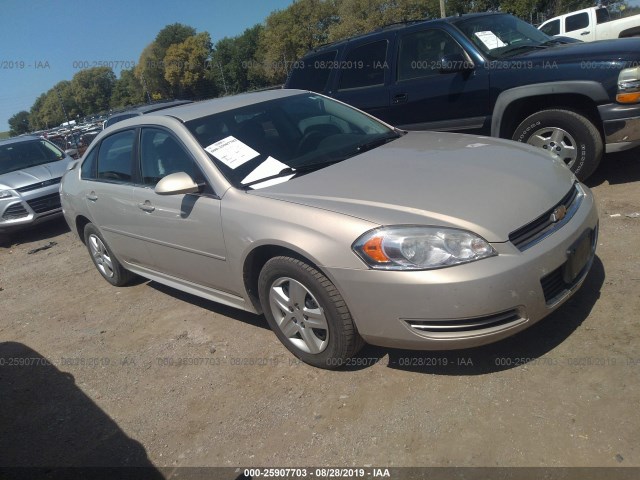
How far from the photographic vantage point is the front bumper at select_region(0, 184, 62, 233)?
8.14 meters

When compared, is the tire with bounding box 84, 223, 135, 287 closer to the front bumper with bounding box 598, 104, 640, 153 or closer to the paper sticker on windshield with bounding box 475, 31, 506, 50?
the paper sticker on windshield with bounding box 475, 31, 506, 50

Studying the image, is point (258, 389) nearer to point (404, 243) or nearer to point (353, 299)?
point (353, 299)

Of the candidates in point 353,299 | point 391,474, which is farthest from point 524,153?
point 391,474

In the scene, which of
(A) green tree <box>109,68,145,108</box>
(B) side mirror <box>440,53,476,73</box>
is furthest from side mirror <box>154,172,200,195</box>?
(A) green tree <box>109,68,145,108</box>

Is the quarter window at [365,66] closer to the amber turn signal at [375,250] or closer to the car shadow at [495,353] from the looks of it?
the car shadow at [495,353]

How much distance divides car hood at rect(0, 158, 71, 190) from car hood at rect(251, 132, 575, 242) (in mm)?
6805

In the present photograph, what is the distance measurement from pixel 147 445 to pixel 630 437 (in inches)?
94.1

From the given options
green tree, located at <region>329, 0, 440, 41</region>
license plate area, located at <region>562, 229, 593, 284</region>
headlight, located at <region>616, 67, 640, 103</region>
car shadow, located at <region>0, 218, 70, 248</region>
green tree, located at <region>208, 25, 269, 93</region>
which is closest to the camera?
license plate area, located at <region>562, 229, 593, 284</region>

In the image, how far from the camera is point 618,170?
5.59m

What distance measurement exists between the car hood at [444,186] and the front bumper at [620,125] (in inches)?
68.8

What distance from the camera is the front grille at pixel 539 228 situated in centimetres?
257

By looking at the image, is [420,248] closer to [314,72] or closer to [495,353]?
[495,353]

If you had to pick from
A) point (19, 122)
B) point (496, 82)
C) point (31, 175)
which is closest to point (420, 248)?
point (496, 82)

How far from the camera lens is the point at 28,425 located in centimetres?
331
